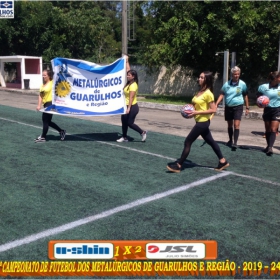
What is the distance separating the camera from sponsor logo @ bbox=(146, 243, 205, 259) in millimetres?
3510

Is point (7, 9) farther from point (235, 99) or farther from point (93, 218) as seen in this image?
point (93, 218)

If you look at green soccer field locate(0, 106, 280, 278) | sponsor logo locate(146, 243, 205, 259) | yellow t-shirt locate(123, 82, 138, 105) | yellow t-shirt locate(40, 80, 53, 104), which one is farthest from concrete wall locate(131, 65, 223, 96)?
sponsor logo locate(146, 243, 205, 259)

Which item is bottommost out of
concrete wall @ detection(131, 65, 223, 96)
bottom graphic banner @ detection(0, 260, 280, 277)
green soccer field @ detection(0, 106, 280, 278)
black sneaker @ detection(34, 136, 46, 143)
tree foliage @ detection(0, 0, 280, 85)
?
bottom graphic banner @ detection(0, 260, 280, 277)

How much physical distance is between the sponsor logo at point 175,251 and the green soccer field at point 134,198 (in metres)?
0.21

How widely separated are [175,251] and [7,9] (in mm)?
32489

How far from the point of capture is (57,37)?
34.0 meters

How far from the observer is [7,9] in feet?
104

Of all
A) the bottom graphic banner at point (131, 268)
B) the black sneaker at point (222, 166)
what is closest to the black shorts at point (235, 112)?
the black sneaker at point (222, 166)

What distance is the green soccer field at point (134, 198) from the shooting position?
3865 mm

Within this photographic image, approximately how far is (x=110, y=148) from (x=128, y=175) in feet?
6.80

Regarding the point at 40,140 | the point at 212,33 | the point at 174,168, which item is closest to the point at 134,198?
the point at 174,168

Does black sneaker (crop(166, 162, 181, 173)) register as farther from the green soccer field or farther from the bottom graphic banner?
the bottom graphic banner

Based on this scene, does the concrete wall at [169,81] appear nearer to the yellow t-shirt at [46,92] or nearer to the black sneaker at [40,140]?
the yellow t-shirt at [46,92]

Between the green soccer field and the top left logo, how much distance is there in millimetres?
26960
